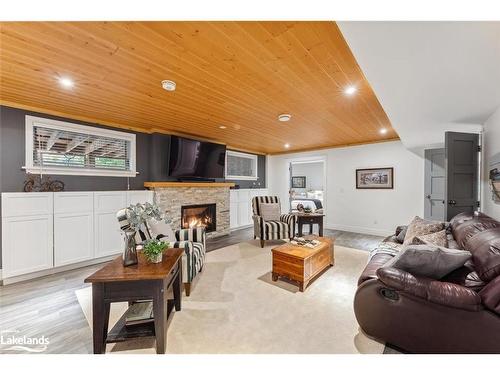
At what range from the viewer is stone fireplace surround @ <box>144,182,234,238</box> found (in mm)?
4117

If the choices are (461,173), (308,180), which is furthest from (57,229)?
(308,180)

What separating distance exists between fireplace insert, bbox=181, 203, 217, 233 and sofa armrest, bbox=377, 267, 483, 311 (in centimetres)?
385

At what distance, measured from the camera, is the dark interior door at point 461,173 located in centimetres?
285

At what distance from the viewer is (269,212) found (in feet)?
15.3

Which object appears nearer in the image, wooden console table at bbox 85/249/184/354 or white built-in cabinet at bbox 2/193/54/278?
wooden console table at bbox 85/249/184/354

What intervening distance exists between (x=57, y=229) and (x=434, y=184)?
7.00 meters

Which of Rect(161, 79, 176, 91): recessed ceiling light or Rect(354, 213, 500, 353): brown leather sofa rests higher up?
Rect(161, 79, 176, 91): recessed ceiling light

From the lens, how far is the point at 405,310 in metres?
1.47

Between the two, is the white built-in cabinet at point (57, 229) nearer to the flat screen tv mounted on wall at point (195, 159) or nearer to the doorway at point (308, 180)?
the flat screen tv mounted on wall at point (195, 159)

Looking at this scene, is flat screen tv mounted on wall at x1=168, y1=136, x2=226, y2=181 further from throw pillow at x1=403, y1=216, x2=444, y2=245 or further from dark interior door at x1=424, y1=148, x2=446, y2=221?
dark interior door at x1=424, y1=148, x2=446, y2=221

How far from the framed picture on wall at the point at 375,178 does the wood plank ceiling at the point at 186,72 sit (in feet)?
6.17

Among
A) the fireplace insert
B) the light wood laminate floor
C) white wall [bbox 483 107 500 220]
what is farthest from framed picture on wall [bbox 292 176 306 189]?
the light wood laminate floor

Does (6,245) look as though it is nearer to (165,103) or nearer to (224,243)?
(165,103)
